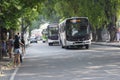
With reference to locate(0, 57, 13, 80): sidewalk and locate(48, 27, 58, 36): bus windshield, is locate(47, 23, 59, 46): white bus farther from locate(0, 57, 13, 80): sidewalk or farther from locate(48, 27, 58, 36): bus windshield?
locate(0, 57, 13, 80): sidewalk

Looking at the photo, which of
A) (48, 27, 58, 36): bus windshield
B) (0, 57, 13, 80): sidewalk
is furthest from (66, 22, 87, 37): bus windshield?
(48, 27, 58, 36): bus windshield

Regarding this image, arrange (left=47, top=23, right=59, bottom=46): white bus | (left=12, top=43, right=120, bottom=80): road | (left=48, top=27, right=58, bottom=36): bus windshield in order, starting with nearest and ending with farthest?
(left=12, top=43, right=120, bottom=80): road → (left=47, top=23, right=59, bottom=46): white bus → (left=48, top=27, right=58, bottom=36): bus windshield

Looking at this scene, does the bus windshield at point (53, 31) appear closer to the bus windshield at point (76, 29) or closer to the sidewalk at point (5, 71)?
the bus windshield at point (76, 29)

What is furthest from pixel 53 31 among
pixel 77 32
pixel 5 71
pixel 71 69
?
pixel 71 69

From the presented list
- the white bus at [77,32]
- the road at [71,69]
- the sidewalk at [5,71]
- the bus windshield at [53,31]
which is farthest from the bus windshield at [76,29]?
the bus windshield at [53,31]

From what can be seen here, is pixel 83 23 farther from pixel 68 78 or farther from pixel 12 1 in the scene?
pixel 68 78

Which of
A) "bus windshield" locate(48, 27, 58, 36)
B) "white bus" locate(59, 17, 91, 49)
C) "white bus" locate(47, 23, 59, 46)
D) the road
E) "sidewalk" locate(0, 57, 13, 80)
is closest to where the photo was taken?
the road

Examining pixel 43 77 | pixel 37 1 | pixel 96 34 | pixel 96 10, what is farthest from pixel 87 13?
pixel 43 77

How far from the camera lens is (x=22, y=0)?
29047mm

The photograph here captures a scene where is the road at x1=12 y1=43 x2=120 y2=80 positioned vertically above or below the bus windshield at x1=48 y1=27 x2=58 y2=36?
below

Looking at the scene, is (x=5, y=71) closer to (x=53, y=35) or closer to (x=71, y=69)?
(x=71, y=69)

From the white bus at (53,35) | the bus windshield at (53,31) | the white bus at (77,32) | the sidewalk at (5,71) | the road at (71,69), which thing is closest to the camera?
the road at (71,69)

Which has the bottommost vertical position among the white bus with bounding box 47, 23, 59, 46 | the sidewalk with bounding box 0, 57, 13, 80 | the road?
the sidewalk with bounding box 0, 57, 13, 80

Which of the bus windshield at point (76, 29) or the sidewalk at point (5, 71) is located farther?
the bus windshield at point (76, 29)
